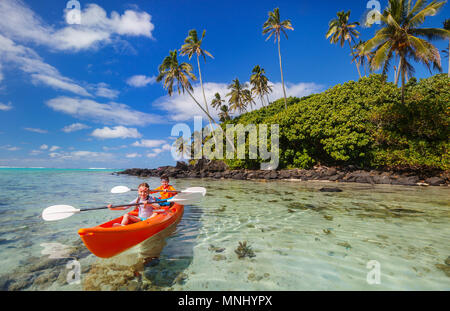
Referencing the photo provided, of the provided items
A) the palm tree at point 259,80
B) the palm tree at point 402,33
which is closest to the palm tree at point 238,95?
the palm tree at point 259,80

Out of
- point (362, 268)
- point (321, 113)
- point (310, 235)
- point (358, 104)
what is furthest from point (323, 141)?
point (362, 268)

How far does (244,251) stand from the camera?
4.05 m

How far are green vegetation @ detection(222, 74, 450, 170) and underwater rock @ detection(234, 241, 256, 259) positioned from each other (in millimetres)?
18084

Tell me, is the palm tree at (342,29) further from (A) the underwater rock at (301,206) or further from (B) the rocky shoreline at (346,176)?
(A) the underwater rock at (301,206)

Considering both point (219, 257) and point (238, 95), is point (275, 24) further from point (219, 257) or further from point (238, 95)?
point (219, 257)

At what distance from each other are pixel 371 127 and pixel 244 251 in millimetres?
20092

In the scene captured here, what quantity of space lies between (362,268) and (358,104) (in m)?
21.4

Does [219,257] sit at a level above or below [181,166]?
below

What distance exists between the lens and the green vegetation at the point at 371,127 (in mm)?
15297

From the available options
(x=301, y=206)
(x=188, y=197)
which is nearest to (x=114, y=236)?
(x=188, y=197)

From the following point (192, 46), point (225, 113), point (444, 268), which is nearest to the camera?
point (444, 268)

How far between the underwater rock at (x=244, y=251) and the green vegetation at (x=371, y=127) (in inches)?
712

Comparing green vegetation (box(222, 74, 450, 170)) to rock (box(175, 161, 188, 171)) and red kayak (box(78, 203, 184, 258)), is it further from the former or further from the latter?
red kayak (box(78, 203, 184, 258))
